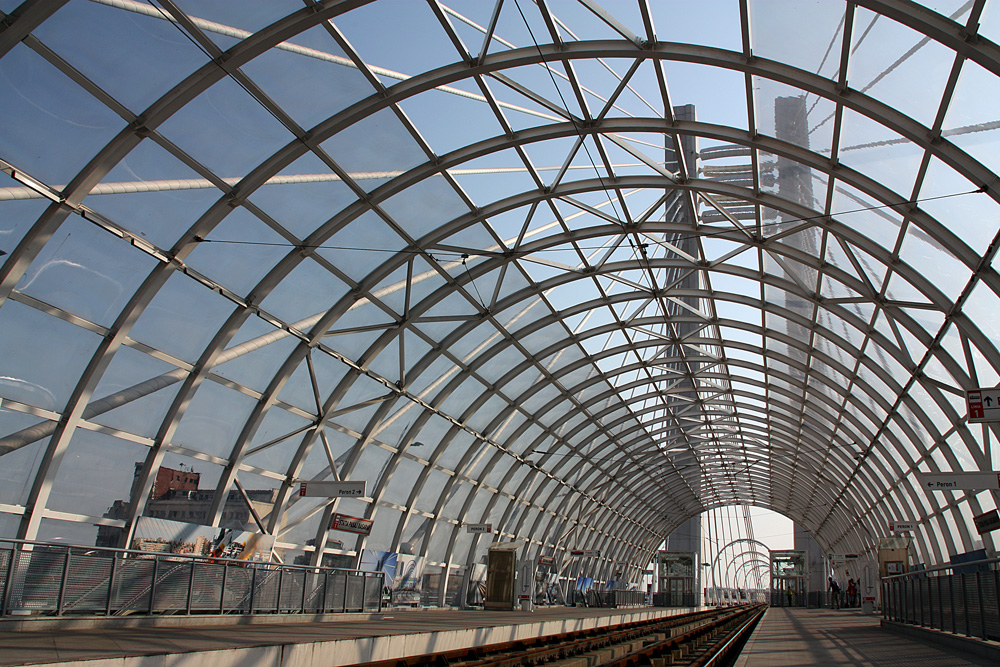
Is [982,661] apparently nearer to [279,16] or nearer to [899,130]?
[899,130]

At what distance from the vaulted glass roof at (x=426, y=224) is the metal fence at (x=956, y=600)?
626 centimetres

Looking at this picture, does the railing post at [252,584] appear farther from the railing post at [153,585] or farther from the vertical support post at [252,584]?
the railing post at [153,585]

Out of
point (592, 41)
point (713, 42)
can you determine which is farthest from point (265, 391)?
point (713, 42)

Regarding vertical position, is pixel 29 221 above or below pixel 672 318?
below

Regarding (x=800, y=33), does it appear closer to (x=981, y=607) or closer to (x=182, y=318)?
(x=981, y=607)

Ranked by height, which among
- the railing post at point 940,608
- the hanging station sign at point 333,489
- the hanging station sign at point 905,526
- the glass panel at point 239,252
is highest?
the glass panel at point 239,252

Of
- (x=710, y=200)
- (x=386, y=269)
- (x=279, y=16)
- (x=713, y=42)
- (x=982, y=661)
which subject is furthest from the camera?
(x=386, y=269)

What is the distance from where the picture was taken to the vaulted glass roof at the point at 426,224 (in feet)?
45.9

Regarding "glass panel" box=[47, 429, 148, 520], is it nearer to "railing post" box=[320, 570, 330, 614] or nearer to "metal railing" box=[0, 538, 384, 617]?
"metal railing" box=[0, 538, 384, 617]

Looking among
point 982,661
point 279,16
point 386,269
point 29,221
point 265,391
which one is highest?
point 279,16

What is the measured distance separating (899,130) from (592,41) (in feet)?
20.8

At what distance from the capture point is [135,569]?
13945mm

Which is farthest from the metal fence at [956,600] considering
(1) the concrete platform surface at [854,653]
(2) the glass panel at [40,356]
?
(2) the glass panel at [40,356]

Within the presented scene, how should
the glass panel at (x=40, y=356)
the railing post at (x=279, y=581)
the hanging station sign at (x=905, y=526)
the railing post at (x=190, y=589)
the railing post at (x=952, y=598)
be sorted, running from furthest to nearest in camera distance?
1. the hanging station sign at (x=905, y=526)
2. the railing post at (x=279, y=581)
3. the glass panel at (x=40, y=356)
4. the railing post at (x=190, y=589)
5. the railing post at (x=952, y=598)
